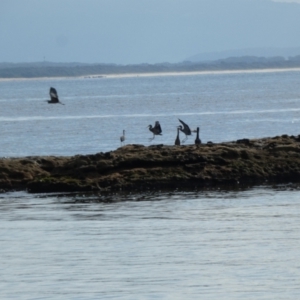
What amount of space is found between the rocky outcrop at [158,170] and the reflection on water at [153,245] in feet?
2.27

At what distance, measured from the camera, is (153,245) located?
1722cm

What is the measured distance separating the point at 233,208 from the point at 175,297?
7908 millimetres

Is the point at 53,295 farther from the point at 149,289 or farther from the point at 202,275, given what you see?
the point at 202,275

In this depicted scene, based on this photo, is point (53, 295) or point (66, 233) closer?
point (53, 295)

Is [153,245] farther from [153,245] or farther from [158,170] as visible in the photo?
[158,170]

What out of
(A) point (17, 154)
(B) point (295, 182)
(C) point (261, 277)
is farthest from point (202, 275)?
(A) point (17, 154)

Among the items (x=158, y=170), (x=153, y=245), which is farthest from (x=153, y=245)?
(x=158, y=170)

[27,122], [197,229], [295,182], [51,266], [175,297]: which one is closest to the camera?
[175,297]

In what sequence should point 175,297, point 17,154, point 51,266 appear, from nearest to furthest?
point 175,297 → point 51,266 → point 17,154

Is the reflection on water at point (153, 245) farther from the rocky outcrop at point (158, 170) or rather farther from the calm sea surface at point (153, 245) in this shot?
the rocky outcrop at point (158, 170)

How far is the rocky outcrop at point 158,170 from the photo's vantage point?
24203 mm

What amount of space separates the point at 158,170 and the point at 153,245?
7254 millimetres

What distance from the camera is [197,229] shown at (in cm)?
1886

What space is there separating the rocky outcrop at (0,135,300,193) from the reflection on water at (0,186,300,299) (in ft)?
2.27
